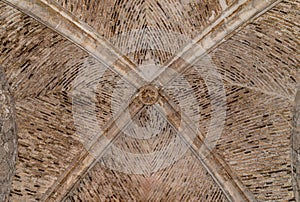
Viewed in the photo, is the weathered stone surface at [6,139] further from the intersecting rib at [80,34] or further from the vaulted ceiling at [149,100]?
the intersecting rib at [80,34]


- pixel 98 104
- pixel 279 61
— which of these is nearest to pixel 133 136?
pixel 98 104

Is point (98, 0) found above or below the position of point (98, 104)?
above

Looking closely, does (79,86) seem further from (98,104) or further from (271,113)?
(271,113)

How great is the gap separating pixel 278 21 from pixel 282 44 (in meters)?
0.31

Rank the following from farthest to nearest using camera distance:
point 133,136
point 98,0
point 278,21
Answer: point 133,136 → point 98,0 → point 278,21

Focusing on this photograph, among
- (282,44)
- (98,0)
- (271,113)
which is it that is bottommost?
(271,113)

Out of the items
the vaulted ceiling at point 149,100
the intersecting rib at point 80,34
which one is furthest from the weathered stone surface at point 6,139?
the intersecting rib at point 80,34

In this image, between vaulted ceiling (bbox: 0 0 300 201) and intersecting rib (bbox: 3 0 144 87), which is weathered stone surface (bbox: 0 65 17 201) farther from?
intersecting rib (bbox: 3 0 144 87)

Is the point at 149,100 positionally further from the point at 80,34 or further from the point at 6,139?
the point at 6,139

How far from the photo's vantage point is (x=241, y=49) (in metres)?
6.16

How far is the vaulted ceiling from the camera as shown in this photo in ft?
19.2

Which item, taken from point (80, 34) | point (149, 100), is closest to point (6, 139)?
point (80, 34)

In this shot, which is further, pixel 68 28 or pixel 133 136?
pixel 133 136

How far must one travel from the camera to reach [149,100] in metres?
6.83
